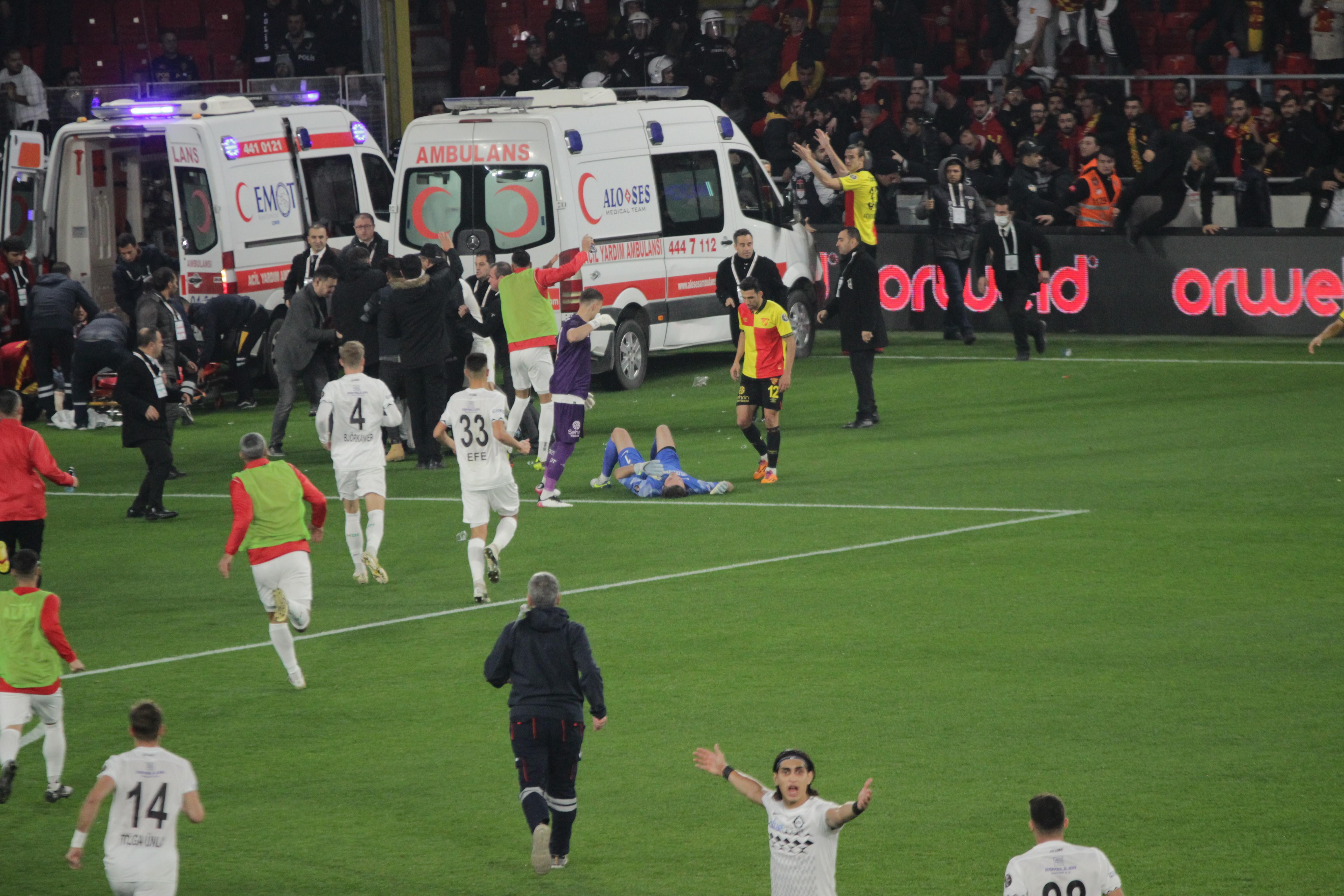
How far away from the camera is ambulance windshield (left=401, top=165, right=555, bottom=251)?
2208 centimetres

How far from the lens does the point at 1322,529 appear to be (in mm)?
14883

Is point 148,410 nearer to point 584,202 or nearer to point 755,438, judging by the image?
point 755,438

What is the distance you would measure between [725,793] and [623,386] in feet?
45.3

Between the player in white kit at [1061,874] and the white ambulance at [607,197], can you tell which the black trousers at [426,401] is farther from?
the player in white kit at [1061,874]

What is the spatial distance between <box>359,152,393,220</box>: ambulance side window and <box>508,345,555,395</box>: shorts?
7168mm

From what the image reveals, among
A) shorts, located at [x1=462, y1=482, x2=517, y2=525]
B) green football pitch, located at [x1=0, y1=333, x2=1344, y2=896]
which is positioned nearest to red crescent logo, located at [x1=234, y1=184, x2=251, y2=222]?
green football pitch, located at [x1=0, y1=333, x2=1344, y2=896]

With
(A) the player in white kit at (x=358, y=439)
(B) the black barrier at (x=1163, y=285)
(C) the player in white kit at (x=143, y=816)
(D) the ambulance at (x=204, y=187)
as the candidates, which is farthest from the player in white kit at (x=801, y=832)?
(B) the black barrier at (x=1163, y=285)

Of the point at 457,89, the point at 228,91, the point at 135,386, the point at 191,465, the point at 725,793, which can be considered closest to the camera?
the point at 725,793

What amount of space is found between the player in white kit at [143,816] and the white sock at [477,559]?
591cm

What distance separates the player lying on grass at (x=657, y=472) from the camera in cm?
1730

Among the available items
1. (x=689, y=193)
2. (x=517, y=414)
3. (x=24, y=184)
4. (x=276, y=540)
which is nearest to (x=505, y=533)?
(x=276, y=540)

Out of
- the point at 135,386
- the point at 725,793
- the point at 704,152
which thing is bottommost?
the point at 725,793

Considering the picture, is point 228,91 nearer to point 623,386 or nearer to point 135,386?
point 623,386

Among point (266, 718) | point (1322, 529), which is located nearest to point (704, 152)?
point (1322, 529)
